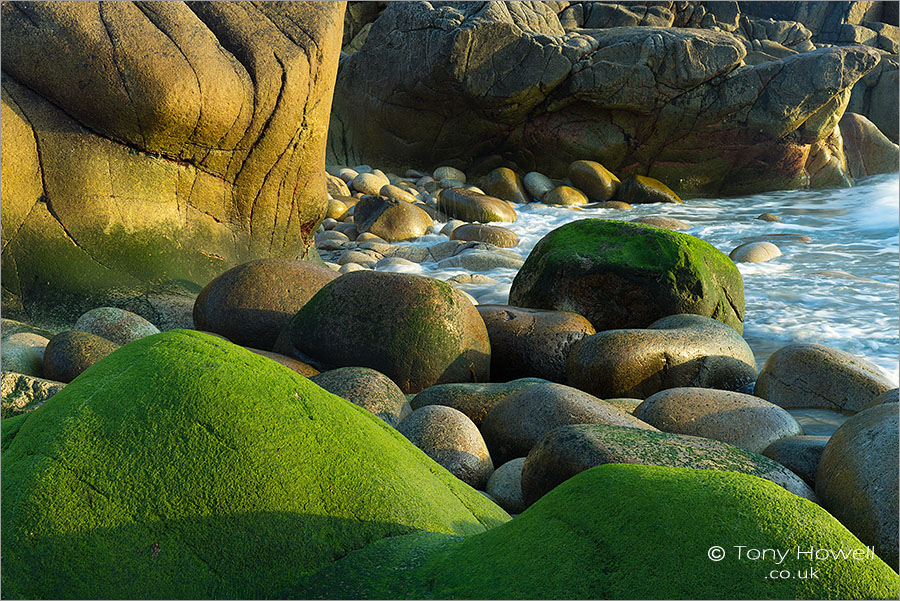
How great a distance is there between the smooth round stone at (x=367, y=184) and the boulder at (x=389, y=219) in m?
2.96

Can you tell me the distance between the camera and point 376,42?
18.6m

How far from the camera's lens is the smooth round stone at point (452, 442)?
364 centimetres

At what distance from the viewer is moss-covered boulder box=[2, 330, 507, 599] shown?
1550mm

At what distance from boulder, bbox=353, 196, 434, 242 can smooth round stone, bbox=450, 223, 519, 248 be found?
0.79 meters

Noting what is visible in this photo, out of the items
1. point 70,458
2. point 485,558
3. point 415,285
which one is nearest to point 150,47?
point 415,285

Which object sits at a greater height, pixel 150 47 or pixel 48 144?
pixel 150 47

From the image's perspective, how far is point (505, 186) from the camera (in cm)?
1769

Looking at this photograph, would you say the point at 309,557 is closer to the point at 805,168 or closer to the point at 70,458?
the point at 70,458

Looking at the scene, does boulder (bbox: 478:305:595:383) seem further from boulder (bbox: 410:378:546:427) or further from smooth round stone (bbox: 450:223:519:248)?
smooth round stone (bbox: 450:223:519:248)

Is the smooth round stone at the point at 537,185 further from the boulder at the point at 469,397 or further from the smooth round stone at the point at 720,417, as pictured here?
the smooth round stone at the point at 720,417

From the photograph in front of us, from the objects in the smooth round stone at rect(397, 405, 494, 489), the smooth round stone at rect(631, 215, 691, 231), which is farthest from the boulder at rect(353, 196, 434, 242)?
the smooth round stone at rect(397, 405, 494, 489)

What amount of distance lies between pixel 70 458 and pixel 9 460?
0.21m

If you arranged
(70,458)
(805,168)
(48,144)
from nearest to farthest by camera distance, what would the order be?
(70,458), (48,144), (805,168)

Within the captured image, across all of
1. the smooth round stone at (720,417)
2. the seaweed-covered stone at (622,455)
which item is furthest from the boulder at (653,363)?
the seaweed-covered stone at (622,455)
